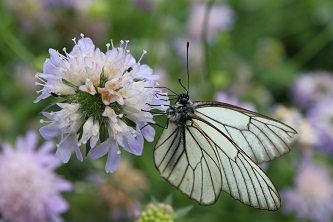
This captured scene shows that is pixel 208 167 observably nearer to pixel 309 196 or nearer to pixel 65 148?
pixel 65 148

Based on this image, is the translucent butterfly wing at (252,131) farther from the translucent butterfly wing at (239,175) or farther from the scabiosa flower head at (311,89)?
the scabiosa flower head at (311,89)

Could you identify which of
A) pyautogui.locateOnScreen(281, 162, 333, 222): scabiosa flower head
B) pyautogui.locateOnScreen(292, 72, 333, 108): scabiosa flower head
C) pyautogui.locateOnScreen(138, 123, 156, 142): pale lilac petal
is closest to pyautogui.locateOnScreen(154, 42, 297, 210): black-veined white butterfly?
pyautogui.locateOnScreen(138, 123, 156, 142): pale lilac petal

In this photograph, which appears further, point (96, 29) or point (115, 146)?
point (96, 29)

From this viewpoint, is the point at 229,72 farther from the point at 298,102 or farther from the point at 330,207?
the point at 330,207

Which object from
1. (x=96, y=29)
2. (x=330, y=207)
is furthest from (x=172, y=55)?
(x=330, y=207)

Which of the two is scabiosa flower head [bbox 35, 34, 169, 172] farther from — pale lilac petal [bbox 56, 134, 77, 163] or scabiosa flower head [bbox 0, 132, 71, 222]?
scabiosa flower head [bbox 0, 132, 71, 222]

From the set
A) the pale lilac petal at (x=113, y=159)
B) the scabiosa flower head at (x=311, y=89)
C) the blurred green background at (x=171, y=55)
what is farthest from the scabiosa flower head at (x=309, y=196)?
the pale lilac petal at (x=113, y=159)
